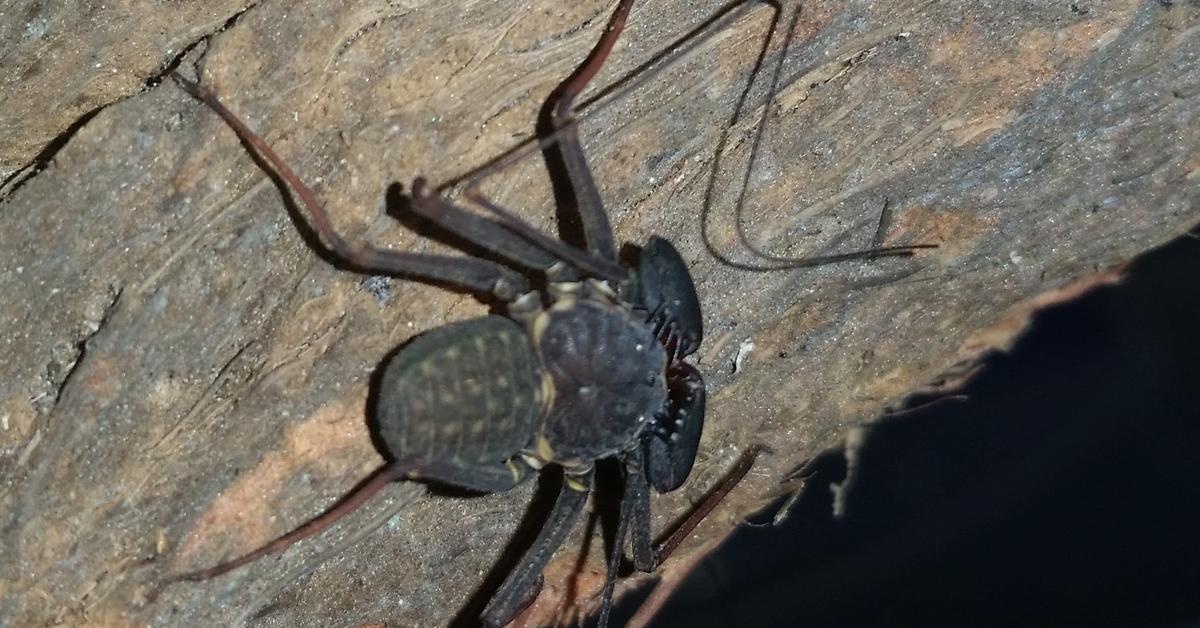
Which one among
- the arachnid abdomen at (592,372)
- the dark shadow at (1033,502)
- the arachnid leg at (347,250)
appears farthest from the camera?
the dark shadow at (1033,502)

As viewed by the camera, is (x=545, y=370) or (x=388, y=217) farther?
(x=545, y=370)

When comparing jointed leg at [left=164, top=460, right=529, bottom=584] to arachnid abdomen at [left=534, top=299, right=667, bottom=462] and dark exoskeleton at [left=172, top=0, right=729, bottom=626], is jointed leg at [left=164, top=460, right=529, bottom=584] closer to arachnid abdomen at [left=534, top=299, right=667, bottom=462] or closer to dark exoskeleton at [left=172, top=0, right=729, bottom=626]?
dark exoskeleton at [left=172, top=0, right=729, bottom=626]

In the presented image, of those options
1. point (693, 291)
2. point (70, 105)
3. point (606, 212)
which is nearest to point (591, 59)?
point (606, 212)

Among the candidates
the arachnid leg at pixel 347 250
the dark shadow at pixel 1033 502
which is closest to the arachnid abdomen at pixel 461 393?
the arachnid leg at pixel 347 250

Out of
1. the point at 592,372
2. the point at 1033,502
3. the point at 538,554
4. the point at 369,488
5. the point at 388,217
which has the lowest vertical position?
the point at 1033,502

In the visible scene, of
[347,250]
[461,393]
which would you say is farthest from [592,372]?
[347,250]

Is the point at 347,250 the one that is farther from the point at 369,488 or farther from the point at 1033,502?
the point at 1033,502

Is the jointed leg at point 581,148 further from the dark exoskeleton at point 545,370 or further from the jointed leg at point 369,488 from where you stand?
the jointed leg at point 369,488
